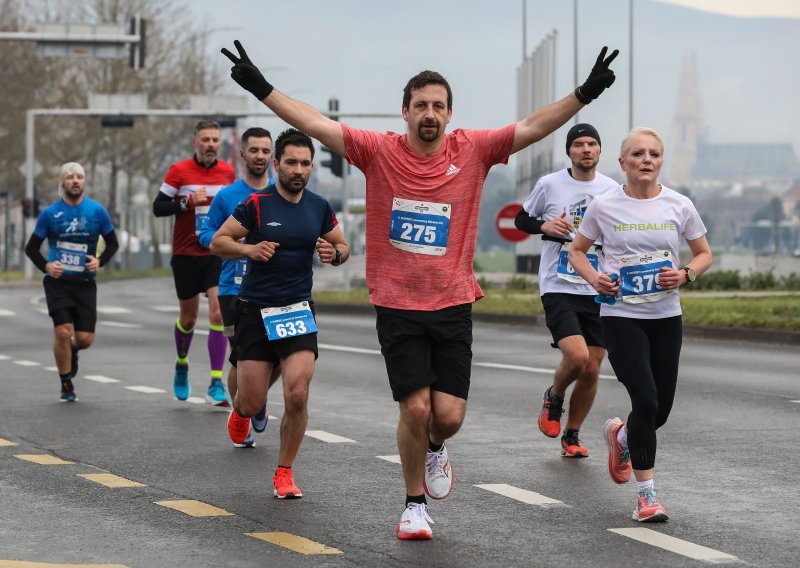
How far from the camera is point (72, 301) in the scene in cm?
1436

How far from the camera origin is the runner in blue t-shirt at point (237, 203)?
11086 millimetres

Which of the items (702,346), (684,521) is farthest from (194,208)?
(702,346)

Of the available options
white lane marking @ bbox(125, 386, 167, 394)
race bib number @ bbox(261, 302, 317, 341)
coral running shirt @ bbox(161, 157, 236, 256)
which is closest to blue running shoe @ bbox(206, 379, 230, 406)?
coral running shirt @ bbox(161, 157, 236, 256)

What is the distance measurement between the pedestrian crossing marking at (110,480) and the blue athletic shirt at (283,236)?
45.3 inches

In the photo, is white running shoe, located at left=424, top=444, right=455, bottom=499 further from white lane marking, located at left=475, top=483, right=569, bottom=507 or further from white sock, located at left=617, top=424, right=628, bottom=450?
white sock, located at left=617, top=424, right=628, bottom=450

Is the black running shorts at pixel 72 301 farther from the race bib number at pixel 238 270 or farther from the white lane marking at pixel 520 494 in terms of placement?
the white lane marking at pixel 520 494

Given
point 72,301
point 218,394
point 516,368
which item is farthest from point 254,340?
point 516,368

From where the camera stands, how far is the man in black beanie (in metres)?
10.5

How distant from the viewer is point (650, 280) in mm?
8258

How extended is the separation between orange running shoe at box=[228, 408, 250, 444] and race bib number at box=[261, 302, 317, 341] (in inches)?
47.2

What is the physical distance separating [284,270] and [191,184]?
441 cm

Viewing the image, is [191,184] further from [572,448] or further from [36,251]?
[572,448]

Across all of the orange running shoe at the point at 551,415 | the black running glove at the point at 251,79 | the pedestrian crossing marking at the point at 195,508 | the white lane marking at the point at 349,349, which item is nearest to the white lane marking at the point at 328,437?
the orange running shoe at the point at 551,415

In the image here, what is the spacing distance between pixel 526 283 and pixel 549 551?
1274 inches
